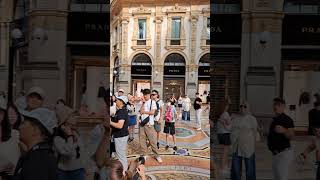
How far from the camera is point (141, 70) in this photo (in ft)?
5.41

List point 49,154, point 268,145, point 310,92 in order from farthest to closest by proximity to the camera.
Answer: point 268,145, point 310,92, point 49,154

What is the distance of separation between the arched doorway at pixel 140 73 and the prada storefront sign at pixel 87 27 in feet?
1.00

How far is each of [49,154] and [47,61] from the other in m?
0.51

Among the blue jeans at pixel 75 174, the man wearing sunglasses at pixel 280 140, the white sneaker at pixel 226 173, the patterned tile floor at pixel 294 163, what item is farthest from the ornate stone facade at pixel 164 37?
the patterned tile floor at pixel 294 163

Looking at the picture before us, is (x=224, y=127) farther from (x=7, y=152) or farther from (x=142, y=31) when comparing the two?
(x=7, y=152)

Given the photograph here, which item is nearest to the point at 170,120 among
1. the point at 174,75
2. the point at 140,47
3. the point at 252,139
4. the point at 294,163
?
the point at 174,75

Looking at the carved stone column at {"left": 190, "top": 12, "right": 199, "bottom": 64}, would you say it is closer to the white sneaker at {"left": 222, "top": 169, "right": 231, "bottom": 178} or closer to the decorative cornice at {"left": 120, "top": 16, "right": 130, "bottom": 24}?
the decorative cornice at {"left": 120, "top": 16, "right": 130, "bottom": 24}

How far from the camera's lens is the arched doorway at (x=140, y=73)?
1634mm

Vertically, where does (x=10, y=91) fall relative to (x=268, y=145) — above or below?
above

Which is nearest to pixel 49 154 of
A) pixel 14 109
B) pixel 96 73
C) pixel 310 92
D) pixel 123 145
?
pixel 123 145

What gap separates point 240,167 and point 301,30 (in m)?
0.87

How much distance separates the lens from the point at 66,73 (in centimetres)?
212

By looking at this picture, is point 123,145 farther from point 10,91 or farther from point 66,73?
point 10,91

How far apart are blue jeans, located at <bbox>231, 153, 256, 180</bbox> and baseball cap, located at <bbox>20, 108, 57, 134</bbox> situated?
969 millimetres
